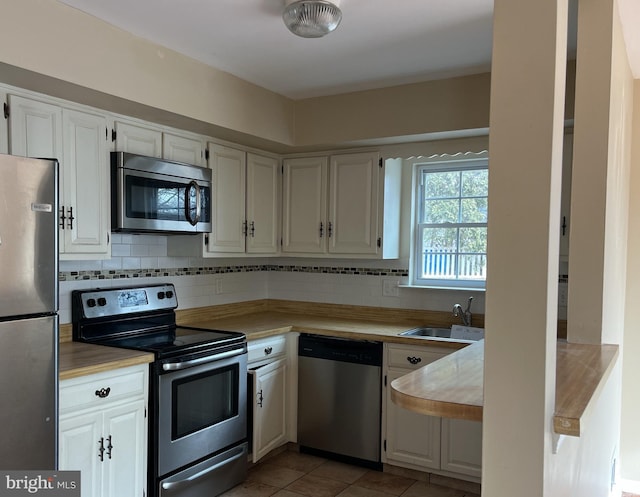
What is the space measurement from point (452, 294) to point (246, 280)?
159 cm

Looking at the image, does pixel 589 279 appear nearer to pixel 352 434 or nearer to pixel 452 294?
pixel 452 294

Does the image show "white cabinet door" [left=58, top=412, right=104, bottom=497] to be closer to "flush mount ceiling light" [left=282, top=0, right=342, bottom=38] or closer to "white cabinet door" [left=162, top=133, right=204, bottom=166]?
"white cabinet door" [left=162, top=133, right=204, bottom=166]

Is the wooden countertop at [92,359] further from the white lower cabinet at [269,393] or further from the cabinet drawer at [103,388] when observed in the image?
the white lower cabinet at [269,393]

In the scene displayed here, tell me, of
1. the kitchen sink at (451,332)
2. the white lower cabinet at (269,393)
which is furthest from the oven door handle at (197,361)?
the kitchen sink at (451,332)

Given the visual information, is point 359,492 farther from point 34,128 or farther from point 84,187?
point 34,128

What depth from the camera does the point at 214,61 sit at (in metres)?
2.99

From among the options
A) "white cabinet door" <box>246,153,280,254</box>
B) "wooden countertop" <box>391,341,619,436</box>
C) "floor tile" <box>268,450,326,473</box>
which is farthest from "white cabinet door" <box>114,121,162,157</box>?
"floor tile" <box>268,450,326,473</box>

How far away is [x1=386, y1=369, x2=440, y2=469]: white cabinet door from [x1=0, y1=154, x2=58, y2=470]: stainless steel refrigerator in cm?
193

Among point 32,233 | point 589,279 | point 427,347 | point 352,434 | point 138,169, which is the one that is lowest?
point 352,434

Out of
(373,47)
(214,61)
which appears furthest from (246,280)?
(373,47)

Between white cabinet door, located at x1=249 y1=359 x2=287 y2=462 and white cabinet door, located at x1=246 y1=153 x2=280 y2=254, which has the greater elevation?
white cabinet door, located at x1=246 y1=153 x2=280 y2=254

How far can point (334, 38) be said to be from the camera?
8.61 feet

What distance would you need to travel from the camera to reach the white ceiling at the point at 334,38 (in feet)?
7.55

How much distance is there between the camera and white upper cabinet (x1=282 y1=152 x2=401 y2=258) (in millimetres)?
3711
